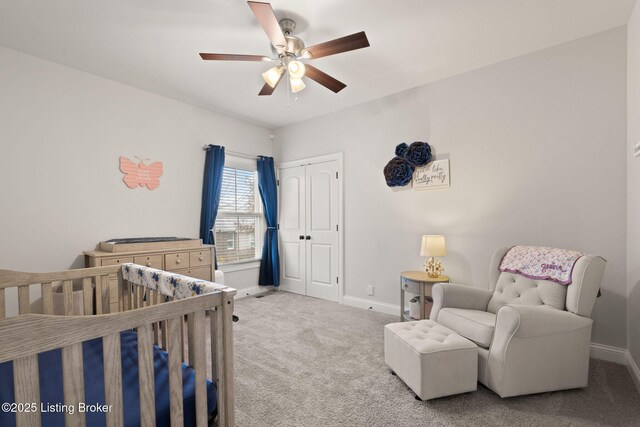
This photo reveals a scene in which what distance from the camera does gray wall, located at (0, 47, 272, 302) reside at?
8.27ft

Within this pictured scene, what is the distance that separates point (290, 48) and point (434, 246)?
2.16 metres

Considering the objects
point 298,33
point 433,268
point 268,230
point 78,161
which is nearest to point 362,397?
point 433,268

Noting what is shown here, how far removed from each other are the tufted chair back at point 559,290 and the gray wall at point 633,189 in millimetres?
442

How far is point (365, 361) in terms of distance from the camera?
2332mm

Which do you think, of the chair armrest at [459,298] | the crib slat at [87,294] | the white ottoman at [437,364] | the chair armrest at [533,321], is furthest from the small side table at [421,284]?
the crib slat at [87,294]

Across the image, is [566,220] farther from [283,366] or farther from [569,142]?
[283,366]

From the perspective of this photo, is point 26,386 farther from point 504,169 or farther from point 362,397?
point 504,169

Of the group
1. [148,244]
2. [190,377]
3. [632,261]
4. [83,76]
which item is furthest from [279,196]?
[632,261]

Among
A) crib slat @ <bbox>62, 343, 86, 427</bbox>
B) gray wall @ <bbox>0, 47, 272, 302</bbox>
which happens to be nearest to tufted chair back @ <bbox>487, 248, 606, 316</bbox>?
crib slat @ <bbox>62, 343, 86, 427</bbox>

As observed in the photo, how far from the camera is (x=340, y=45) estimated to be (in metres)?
1.99

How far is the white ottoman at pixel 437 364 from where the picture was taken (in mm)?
1768

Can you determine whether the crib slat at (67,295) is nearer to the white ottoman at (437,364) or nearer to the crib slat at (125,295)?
the crib slat at (125,295)

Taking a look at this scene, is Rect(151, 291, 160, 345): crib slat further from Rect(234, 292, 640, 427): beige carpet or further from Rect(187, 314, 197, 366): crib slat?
Rect(234, 292, 640, 427): beige carpet

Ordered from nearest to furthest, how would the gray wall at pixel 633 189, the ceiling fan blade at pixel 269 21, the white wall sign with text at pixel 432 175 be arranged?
1. the ceiling fan blade at pixel 269 21
2. the gray wall at pixel 633 189
3. the white wall sign with text at pixel 432 175
